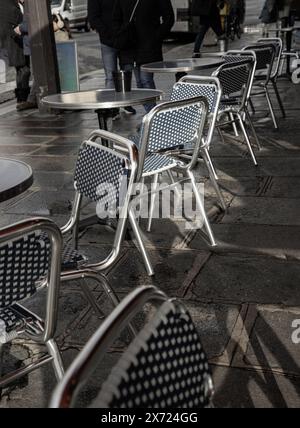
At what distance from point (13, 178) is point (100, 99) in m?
1.72

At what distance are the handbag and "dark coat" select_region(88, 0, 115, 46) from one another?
278 mm

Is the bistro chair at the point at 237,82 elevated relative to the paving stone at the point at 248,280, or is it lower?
elevated

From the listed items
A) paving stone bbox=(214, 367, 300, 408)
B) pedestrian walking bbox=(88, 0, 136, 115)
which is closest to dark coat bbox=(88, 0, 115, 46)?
Answer: pedestrian walking bbox=(88, 0, 136, 115)

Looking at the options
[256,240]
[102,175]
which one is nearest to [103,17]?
[256,240]

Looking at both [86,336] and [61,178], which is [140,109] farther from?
[86,336]

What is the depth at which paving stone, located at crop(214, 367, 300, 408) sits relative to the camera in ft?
7.13

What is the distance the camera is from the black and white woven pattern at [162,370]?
1.07 meters

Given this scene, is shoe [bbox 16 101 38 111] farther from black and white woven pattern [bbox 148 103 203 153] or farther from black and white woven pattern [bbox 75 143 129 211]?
black and white woven pattern [bbox 75 143 129 211]

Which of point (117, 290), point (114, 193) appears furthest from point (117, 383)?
point (117, 290)

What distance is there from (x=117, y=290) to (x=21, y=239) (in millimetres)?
1487

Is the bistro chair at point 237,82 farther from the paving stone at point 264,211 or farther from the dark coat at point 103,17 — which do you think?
the dark coat at point 103,17

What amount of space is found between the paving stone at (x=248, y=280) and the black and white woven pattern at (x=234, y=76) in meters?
1.94

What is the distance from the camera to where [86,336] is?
8.88ft

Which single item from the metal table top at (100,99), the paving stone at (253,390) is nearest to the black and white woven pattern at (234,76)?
the metal table top at (100,99)
